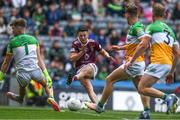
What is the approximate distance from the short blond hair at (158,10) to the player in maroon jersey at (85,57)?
381 centimetres

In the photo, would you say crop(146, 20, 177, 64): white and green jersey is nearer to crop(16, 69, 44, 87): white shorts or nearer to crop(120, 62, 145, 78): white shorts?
crop(120, 62, 145, 78): white shorts

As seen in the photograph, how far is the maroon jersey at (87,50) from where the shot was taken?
19672 millimetres

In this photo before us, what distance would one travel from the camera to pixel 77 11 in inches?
1312

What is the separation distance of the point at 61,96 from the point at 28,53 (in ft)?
24.7

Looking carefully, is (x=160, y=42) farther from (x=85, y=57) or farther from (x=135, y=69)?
(x=85, y=57)

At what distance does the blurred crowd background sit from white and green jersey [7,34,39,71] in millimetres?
10522

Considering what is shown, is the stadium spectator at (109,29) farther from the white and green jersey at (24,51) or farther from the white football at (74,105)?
the white and green jersey at (24,51)

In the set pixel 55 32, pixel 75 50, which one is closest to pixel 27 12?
pixel 55 32

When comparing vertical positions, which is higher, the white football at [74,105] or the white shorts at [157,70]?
the white shorts at [157,70]

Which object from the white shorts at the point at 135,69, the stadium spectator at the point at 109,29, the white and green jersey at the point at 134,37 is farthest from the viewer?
the stadium spectator at the point at 109,29


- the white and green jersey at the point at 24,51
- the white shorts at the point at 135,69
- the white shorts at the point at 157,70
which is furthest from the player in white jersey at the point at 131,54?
the white and green jersey at the point at 24,51

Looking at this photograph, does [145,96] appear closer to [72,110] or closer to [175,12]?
[72,110]

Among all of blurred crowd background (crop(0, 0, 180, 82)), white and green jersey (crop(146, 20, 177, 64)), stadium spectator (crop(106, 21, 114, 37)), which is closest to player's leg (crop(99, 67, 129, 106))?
white and green jersey (crop(146, 20, 177, 64))

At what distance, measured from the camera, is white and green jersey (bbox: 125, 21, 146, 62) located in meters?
17.0
